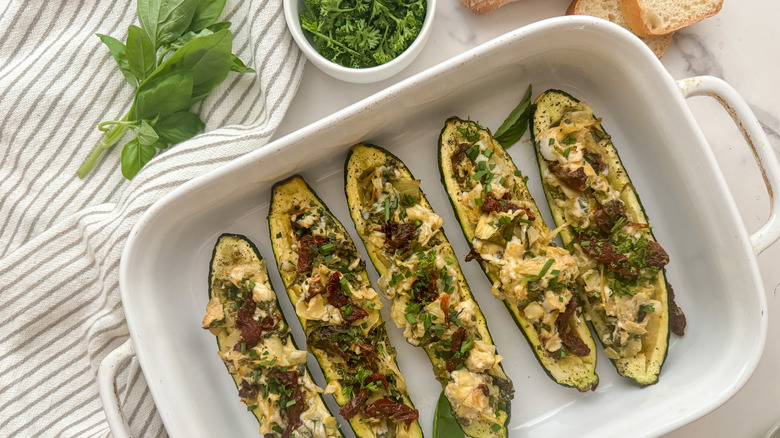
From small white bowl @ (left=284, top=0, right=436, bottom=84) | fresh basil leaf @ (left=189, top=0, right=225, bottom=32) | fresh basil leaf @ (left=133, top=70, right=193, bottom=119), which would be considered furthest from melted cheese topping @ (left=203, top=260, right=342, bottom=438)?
fresh basil leaf @ (left=189, top=0, right=225, bottom=32)

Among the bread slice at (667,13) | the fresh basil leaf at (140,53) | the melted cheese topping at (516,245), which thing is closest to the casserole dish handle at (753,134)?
the bread slice at (667,13)

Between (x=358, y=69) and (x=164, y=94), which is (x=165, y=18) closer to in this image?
(x=164, y=94)

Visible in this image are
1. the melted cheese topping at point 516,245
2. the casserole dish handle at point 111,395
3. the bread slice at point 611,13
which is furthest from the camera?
the bread slice at point 611,13

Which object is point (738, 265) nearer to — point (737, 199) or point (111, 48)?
point (737, 199)

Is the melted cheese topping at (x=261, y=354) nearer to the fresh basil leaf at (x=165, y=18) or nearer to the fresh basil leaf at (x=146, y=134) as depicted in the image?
the fresh basil leaf at (x=146, y=134)

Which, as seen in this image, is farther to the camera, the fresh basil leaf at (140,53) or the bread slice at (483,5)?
the bread slice at (483,5)

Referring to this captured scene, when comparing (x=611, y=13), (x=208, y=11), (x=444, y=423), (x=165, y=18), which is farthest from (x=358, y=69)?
(x=444, y=423)

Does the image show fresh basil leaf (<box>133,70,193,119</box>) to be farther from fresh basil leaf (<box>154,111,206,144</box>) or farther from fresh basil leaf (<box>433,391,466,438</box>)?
fresh basil leaf (<box>433,391,466,438</box>)

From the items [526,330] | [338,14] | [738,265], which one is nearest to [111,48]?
[338,14]
